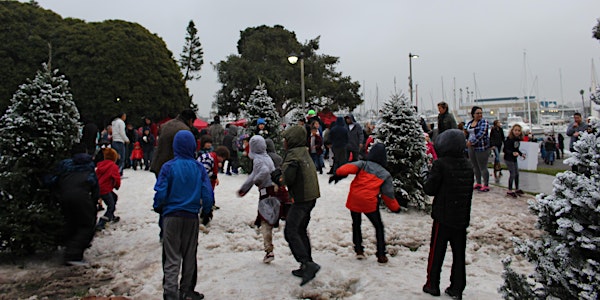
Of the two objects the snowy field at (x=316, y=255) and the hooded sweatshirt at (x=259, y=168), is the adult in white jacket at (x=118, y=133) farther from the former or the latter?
the hooded sweatshirt at (x=259, y=168)

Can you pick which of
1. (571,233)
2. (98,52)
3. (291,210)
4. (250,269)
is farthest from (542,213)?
(98,52)

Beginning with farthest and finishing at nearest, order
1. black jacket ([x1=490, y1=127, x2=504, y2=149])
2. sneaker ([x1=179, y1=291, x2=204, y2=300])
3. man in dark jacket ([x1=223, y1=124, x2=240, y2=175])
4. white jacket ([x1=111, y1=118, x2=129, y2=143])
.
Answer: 1. man in dark jacket ([x1=223, y1=124, x2=240, y2=175])
2. white jacket ([x1=111, y1=118, x2=129, y2=143])
3. black jacket ([x1=490, y1=127, x2=504, y2=149])
4. sneaker ([x1=179, y1=291, x2=204, y2=300])

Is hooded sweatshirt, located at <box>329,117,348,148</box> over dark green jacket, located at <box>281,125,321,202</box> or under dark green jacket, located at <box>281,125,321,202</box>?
over

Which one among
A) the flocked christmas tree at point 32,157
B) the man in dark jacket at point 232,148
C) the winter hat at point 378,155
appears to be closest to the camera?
the flocked christmas tree at point 32,157

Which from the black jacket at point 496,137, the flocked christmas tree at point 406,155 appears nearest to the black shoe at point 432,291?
the flocked christmas tree at point 406,155

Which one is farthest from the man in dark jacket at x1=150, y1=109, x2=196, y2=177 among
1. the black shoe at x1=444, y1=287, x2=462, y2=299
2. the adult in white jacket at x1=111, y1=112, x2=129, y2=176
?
the adult in white jacket at x1=111, y1=112, x2=129, y2=176

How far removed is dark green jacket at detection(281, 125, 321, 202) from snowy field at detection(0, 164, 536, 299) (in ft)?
A: 3.39

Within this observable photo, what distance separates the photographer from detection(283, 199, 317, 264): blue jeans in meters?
5.19

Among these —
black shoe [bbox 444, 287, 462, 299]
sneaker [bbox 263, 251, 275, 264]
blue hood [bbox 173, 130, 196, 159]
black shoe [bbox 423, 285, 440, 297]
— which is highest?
blue hood [bbox 173, 130, 196, 159]

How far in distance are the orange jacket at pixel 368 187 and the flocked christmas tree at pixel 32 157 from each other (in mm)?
4043

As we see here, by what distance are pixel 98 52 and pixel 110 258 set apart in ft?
105

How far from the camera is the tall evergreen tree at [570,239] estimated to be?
236 centimetres

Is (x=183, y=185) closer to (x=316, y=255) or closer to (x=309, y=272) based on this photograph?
(x=309, y=272)

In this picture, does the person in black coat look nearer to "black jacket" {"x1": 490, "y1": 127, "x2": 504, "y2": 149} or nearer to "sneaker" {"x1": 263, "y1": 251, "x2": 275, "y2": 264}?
"sneaker" {"x1": 263, "y1": 251, "x2": 275, "y2": 264}
